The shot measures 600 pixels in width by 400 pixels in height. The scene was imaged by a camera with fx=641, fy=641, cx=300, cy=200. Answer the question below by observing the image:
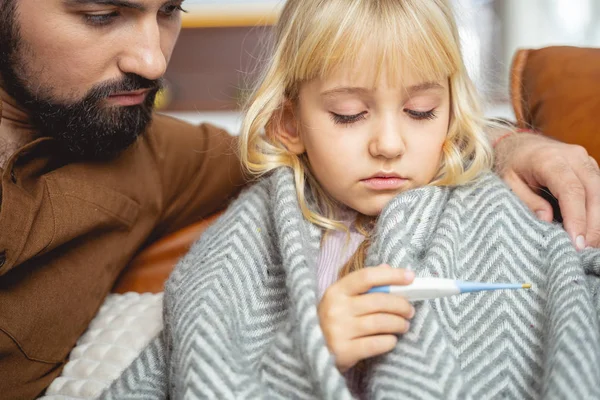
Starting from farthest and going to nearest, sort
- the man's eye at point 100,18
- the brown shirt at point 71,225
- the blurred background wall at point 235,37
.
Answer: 1. the blurred background wall at point 235,37
2. the man's eye at point 100,18
3. the brown shirt at point 71,225

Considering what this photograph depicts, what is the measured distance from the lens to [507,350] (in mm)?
901

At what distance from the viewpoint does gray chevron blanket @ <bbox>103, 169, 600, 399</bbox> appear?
2.72ft

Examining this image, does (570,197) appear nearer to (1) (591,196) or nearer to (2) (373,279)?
(1) (591,196)

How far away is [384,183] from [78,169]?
62 cm

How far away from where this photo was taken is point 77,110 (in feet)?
4.17

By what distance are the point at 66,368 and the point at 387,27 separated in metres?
0.85

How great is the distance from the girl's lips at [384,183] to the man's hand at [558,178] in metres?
0.24

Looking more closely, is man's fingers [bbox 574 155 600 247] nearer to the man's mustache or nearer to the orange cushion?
the orange cushion

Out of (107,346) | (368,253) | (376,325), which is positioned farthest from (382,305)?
(107,346)

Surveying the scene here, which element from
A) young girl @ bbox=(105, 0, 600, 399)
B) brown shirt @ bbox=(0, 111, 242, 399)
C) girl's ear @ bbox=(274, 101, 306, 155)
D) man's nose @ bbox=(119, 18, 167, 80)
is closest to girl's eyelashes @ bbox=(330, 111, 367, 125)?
young girl @ bbox=(105, 0, 600, 399)

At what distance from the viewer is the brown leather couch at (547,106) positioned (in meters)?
1.25

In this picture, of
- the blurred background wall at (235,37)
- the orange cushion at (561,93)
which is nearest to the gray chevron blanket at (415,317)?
→ the orange cushion at (561,93)

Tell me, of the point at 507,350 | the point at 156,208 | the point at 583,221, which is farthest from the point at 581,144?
the point at 156,208

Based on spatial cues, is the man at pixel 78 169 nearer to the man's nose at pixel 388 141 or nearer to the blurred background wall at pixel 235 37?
the man's nose at pixel 388 141
